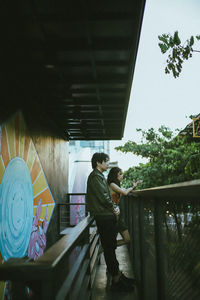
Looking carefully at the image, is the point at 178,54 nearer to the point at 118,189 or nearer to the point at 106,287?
the point at 118,189

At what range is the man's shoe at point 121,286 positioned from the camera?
11.2ft

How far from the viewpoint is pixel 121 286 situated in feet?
11.3

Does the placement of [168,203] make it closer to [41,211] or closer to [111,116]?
[41,211]

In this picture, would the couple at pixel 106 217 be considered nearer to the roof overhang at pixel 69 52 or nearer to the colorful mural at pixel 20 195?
the colorful mural at pixel 20 195

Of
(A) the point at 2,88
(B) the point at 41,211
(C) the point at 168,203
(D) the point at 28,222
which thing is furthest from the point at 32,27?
(B) the point at 41,211

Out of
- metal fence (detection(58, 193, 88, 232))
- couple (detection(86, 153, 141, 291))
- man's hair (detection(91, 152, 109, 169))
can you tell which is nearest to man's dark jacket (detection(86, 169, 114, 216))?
couple (detection(86, 153, 141, 291))

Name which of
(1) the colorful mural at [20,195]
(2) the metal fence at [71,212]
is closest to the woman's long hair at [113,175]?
(1) the colorful mural at [20,195]

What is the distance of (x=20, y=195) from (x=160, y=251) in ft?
12.0

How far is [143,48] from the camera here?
4.56m

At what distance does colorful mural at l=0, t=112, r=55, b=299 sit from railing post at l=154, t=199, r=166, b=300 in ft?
9.38

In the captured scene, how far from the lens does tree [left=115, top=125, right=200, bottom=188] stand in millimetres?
A: 12219

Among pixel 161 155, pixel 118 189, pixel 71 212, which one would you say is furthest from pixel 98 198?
pixel 161 155

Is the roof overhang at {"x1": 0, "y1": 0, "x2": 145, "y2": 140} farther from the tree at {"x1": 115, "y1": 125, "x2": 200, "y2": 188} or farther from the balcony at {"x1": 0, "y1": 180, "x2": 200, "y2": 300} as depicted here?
the tree at {"x1": 115, "y1": 125, "x2": 200, "y2": 188}

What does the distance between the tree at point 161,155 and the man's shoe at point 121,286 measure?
598cm
